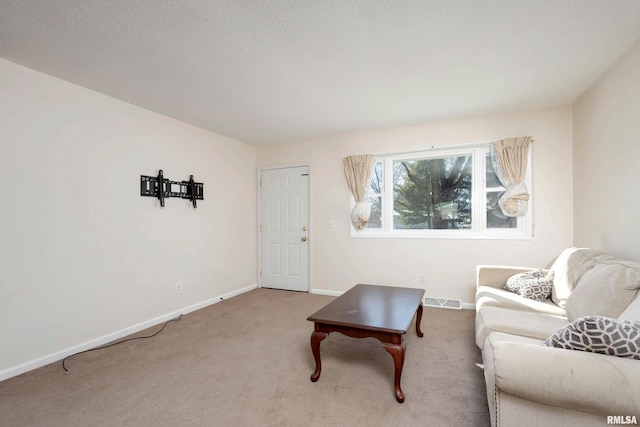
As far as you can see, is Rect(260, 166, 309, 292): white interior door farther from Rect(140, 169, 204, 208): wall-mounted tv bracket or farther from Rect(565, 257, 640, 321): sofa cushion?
Rect(565, 257, 640, 321): sofa cushion

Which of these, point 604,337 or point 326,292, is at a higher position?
point 604,337

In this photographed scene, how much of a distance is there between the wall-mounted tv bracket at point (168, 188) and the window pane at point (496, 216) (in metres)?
3.77

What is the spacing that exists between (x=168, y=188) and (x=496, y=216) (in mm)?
4057

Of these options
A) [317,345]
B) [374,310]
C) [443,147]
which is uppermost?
[443,147]

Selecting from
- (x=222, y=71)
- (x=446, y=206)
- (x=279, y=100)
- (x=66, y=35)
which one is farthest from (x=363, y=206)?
(x=66, y=35)

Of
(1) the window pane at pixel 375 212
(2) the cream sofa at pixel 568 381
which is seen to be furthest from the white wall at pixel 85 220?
(2) the cream sofa at pixel 568 381

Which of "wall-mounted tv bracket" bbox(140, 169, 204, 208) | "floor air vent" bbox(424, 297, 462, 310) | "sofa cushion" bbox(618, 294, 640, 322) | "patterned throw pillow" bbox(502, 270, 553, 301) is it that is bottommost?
"floor air vent" bbox(424, 297, 462, 310)

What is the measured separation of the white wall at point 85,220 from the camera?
225 centimetres

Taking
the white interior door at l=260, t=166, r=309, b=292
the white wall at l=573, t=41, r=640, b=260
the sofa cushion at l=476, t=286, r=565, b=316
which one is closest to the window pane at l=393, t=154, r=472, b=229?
the white wall at l=573, t=41, r=640, b=260

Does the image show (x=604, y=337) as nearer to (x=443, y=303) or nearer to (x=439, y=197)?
(x=443, y=303)

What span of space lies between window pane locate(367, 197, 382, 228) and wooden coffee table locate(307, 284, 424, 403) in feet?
5.28

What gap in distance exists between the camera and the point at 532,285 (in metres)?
2.50

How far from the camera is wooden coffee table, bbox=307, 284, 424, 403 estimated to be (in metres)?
1.86

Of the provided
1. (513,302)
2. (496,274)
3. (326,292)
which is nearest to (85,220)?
(326,292)
